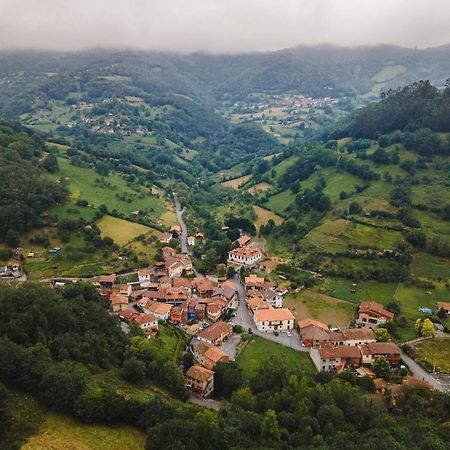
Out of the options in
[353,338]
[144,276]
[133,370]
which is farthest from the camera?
[144,276]

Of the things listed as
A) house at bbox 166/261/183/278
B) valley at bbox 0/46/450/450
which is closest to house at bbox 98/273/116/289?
valley at bbox 0/46/450/450

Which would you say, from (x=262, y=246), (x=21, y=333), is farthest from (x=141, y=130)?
(x=21, y=333)

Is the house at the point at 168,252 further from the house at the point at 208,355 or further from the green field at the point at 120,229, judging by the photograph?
the house at the point at 208,355

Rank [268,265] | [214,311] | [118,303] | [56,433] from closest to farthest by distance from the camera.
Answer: [56,433], [214,311], [118,303], [268,265]

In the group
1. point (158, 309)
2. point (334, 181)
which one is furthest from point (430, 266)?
point (158, 309)

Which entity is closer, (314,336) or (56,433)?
(56,433)

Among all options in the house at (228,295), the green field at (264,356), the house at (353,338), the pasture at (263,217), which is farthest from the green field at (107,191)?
the house at (353,338)

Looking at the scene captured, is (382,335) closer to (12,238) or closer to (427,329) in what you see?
(427,329)
